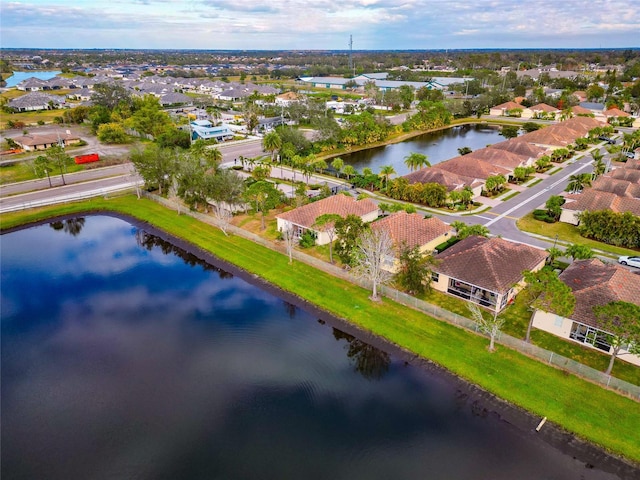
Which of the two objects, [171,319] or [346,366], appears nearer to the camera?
[346,366]

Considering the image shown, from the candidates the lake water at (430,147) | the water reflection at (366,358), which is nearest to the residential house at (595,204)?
the lake water at (430,147)

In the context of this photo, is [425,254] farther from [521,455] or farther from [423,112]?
[423,112]

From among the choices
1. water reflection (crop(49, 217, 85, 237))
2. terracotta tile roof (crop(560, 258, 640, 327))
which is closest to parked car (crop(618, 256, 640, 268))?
terracotta tile roof (crop(560, 258, 640, 327))

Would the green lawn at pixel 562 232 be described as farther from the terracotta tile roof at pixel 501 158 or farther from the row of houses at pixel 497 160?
the terracotta tile roof at pixel 501 158

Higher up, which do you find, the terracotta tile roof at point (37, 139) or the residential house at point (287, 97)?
the residential house at point (287, 97)

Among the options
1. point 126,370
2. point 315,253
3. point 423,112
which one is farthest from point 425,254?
point 423,112

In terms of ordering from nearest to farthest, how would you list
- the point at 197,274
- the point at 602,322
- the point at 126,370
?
1. the point at 602,322
2. the point at 126,370
3. the point at 197,274

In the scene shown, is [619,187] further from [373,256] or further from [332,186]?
[373,256]
